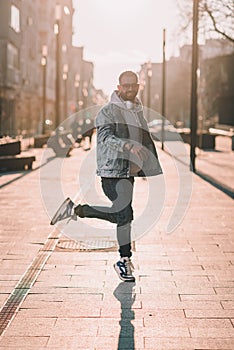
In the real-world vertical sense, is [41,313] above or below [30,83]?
below

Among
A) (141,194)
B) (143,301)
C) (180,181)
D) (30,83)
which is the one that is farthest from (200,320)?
(30,83)

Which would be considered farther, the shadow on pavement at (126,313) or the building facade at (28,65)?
the building facade at (28,65)

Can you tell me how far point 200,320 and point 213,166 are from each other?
16430 millimetres

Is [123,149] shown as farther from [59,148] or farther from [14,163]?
[59,148]

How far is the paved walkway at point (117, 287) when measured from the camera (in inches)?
173

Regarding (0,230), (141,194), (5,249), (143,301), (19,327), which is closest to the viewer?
(19,327)

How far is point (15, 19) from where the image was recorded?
43.3 meters

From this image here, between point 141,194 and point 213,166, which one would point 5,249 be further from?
point 213,166

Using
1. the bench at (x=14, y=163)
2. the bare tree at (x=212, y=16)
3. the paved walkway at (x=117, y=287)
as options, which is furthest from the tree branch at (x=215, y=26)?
the paved walkway at (x=117, y=287)

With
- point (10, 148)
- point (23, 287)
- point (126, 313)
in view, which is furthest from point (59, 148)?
point (126, 313)

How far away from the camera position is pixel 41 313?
491cm

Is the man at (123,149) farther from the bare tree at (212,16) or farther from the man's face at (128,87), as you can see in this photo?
the bare tree at (212,16)

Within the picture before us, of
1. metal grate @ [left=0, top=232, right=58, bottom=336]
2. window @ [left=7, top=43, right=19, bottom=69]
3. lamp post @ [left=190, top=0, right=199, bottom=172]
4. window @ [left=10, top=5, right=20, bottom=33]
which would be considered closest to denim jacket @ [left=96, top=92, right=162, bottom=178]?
metal grate @ [left=0, top=232, right=58, bottom=336]

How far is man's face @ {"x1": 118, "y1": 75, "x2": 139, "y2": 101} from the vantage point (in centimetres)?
584
